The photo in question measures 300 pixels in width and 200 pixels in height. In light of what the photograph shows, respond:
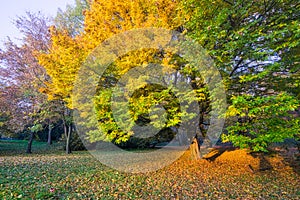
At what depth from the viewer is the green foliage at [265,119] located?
12.4 ft

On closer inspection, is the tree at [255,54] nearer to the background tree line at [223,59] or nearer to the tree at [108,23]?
the background tree line at [223,59]

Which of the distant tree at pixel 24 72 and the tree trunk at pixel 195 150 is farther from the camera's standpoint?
the distant tree at pixel 24 72

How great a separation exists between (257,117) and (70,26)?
11.5 metres

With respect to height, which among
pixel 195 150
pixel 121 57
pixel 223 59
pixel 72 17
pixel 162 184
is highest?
pixel 72 17

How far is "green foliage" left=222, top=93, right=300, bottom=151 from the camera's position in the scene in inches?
149

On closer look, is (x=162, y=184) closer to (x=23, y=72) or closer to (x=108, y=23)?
(x=108, y=23)

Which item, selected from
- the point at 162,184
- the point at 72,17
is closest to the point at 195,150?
the point at 162,184

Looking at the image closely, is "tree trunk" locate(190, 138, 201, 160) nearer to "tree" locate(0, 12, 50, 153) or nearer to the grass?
the grass

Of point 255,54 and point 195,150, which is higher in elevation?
point 255,54

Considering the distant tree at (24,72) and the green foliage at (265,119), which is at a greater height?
the distant tree at (24,72)

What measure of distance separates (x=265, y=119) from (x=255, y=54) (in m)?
1.60

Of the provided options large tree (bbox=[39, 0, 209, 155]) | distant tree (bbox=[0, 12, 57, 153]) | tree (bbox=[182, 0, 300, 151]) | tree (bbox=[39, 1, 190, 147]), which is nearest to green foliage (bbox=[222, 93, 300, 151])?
tree (bbox=[182, 0, 300, 151])

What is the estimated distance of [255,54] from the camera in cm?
Result: 401

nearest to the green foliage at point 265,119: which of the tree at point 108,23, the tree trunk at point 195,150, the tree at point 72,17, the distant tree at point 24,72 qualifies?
the tree at point 108,23
